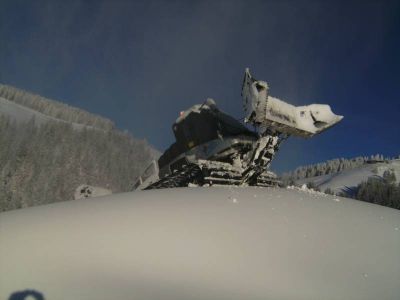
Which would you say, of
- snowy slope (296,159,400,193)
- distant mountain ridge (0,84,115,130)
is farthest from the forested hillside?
distant mountain ridge (0,84,115,130)

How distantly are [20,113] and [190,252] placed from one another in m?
143

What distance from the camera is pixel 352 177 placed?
415 feet

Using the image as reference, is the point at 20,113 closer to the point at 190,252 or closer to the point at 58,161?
the point at 58,161

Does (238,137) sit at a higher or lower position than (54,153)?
lower

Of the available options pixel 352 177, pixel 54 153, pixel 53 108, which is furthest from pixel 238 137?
pixel 53 108

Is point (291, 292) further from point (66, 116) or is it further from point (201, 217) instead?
point (66, 116)

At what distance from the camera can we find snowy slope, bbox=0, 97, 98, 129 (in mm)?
122438

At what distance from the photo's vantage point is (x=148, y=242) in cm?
229

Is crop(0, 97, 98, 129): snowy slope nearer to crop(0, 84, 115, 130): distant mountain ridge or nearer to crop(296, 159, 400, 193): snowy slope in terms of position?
crop(0, 84, 115, 130): distant mountain ridge

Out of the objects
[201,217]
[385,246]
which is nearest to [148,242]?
[201,217]

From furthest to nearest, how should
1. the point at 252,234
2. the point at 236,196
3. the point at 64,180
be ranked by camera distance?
the point at 64,180 → the point at 236,196 → the point at 252,234

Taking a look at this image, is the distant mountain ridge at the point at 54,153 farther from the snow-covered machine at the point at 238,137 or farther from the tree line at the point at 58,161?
the snow-covered machine at the point at 238,137

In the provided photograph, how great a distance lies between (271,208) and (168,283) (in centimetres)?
146

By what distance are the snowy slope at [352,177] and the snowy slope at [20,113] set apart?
9389cm
